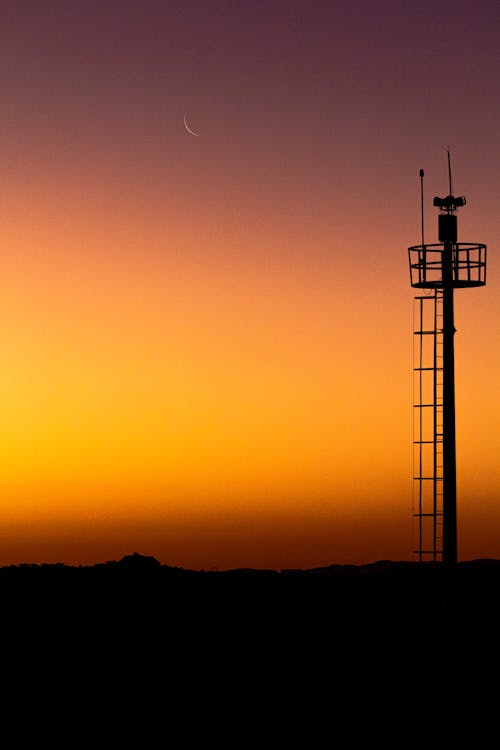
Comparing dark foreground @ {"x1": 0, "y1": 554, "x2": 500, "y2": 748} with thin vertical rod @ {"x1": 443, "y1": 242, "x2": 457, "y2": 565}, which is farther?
thin vertical rod @ {"x1": 443, "y1": 242, "x2": 457, "y2": 565}

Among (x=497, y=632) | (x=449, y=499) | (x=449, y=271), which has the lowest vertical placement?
(x=497, y=632)

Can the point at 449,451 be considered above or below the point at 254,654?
above

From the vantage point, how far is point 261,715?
105 ft

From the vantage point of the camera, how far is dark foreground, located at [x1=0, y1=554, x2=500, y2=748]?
31.4 m

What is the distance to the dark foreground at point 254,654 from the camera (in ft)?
103

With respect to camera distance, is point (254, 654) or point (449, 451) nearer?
point (254, 654)

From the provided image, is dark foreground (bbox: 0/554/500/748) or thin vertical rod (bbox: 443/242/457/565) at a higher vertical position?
thin vertical rod (bbox: 443/242/457/565)

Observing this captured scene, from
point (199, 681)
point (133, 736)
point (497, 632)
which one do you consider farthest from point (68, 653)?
point (497, 632)

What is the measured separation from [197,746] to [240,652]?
270 inches

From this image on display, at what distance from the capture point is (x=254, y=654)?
3662 cm

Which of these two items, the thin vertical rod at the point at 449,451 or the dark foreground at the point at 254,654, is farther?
the thin vertical rod at the point at 449,451

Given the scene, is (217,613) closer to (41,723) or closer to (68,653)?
(68,653)

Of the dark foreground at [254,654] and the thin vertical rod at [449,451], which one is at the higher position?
the thin vertical rod at [449,451]

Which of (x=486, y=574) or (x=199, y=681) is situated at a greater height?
(x=486, y=574)
